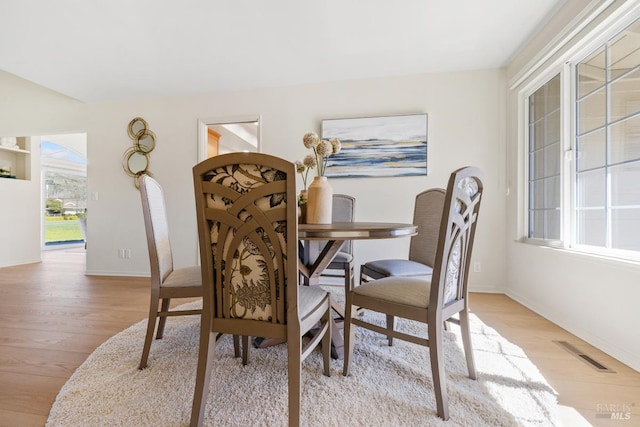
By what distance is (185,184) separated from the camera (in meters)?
3.62

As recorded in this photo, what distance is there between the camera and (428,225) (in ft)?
6.88

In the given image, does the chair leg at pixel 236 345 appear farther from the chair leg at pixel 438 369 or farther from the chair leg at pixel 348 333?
the chair leg at pixel 438 369

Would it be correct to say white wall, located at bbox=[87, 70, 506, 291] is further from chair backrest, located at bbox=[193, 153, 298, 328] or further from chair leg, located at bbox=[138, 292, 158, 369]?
chair backrest, located at bbox=[193, 153, 298, 328]

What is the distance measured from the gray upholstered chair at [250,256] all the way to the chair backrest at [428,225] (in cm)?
130

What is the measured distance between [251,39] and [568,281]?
319 centimetres

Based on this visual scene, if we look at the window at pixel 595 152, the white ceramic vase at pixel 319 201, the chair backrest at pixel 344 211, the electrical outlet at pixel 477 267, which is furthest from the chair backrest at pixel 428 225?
the electrical outlet at pixel 477 267

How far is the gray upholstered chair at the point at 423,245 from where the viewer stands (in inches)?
74.2

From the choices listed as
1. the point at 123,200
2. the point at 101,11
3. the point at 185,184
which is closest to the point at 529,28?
the point at 101,11

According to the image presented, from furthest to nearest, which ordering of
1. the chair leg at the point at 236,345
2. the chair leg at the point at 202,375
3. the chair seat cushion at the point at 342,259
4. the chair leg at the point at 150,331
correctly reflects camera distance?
the chair seat cushion at the point at 342,259
the chair leg at the point at 236,345
the chair leg at the point at 150,331
the chair leg at the point at 202,375

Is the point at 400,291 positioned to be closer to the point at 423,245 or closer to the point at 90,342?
the point at 423,245

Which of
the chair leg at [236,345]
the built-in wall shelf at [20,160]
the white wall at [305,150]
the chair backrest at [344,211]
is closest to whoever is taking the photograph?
the chair leg at [236,345]

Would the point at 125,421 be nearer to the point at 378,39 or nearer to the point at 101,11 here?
the point at 101,11

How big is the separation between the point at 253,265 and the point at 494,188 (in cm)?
292

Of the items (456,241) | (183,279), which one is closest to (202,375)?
(183,279)
